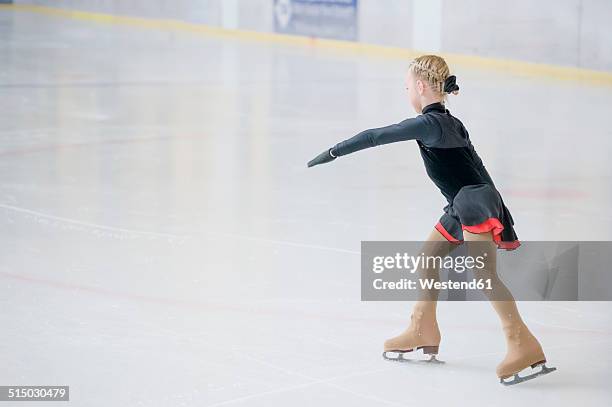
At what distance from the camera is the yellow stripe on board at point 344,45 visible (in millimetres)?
15383

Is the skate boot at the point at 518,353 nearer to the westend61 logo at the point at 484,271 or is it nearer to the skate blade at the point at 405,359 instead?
the westend61 logo at the point at 484,271

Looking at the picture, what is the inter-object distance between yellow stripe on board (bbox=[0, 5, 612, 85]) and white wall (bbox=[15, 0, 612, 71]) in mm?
106

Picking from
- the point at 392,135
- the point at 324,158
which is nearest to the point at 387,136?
the point at 392,135

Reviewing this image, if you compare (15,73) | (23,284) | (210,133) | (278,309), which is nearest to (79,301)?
(23,284)

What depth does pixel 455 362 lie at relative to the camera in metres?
4.42

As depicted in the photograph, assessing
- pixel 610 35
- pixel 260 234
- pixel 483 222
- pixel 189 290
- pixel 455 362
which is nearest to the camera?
pixel 483 222

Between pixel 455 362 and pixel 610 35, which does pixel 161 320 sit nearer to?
pixel 455 362

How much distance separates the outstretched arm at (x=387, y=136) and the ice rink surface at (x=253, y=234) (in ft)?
2.71

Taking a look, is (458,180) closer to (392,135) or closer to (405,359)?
(392,135)

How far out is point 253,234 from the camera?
6.61 metres

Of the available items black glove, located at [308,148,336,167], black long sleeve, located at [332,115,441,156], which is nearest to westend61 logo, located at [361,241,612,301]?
black long sleeve, located at [332,115,441,156]

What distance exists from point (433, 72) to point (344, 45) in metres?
15.4

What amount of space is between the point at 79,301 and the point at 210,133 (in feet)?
17.5

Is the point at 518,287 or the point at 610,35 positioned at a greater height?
the point at 610,35
